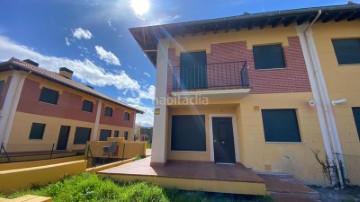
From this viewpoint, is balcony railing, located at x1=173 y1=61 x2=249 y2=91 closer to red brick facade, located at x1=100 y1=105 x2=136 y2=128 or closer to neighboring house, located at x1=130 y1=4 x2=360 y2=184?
neighboring house, located at x1=130 y1=4 x2=360 y2=184

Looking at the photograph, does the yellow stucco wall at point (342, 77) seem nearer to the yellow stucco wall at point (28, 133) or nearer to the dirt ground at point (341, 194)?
the dirt ground at point (341, 194)

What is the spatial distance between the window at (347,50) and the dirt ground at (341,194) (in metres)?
5.12

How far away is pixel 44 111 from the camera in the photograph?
12.0m

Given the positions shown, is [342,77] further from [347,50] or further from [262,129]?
[262,129]

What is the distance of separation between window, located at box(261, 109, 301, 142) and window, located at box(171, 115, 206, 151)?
2887 mm

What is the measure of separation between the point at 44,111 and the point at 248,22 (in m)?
15.1

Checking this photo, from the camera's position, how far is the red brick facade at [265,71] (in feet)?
22.2

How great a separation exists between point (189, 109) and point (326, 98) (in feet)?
19.3

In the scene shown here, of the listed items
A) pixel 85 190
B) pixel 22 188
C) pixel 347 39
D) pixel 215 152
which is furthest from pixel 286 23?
pixel 22 188

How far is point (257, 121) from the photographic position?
663 centimetres

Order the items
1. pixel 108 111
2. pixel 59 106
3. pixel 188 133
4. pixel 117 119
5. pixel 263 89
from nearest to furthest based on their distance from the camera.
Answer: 1. pixel 263 89
2. pixel 188 133
3. pixel 59 106
4. pixel 108 111
5. pixel 117 119

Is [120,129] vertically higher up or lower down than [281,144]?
higher up

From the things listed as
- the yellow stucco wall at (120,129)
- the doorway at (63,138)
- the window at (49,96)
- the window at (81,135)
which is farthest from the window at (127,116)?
the window at (49,96)

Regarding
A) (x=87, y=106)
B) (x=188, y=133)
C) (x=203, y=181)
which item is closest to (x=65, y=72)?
(x=87, y=106)
